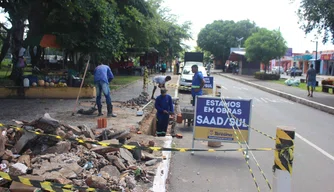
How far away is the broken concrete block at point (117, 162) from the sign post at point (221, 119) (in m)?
2.11

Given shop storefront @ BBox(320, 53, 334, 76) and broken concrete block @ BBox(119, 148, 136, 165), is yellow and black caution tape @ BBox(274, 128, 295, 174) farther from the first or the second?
shop storefront @ BBox(320, 53, 334, 76)

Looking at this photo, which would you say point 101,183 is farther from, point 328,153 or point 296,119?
point 296,119

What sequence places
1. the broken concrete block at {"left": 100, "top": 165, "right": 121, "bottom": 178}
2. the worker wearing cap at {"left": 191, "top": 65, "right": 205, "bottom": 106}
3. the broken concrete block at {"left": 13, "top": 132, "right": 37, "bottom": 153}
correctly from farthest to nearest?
the worker wearing cap at {"left": 191, "top": 65, "right": 205, "bottom": 106} < the broken concrete block at {"left": 13, "top": 132, "right": 37, "bottom": 153} < the broken concrete block at {"left": 100, "top": 165, "right": 121, "bottom": 178}

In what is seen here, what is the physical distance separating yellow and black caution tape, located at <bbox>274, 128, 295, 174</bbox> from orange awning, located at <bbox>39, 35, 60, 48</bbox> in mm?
14596

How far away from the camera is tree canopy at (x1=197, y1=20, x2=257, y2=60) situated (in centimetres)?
6600

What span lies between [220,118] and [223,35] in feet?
201

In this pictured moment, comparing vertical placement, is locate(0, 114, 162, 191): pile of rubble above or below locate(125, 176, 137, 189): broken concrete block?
above

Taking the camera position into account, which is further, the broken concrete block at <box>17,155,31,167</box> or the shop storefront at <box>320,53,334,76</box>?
the shop storefront at <box>320,53,334,76</box>

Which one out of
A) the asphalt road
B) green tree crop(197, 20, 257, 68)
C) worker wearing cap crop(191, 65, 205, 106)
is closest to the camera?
the asphalt road

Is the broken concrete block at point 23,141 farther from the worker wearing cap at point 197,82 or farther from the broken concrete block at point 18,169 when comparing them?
the worker wearing cap at point 197,82

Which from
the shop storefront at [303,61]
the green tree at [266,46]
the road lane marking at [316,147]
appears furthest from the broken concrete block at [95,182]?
the shop storefront at [303,61]

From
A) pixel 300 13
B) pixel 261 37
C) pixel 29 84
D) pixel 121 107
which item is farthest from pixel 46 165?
pixel 261 37

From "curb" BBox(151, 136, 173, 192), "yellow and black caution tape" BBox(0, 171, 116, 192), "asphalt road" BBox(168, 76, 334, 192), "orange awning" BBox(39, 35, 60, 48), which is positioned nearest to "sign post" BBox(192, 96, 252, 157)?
"asphalt road" BBox(168, 76, 334, 192)

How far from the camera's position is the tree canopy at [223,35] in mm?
66000
